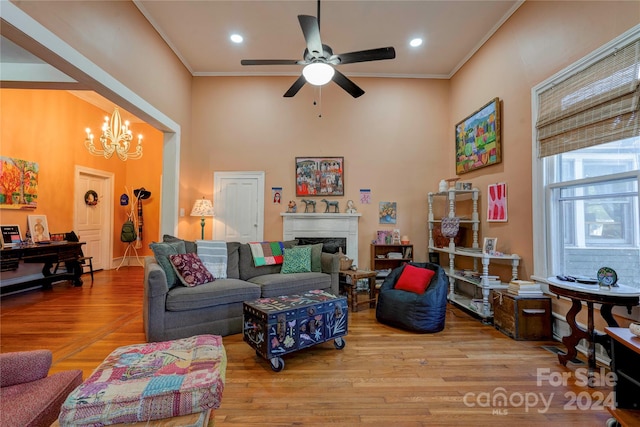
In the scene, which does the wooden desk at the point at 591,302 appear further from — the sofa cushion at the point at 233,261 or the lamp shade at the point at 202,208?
the lamp shade at the point at 202,208

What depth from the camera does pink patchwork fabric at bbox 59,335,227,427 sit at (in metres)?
1.09

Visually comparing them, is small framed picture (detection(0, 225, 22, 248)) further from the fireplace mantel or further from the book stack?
the book stack

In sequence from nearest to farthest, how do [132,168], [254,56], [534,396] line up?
1. [534,396]
2. [254,56]
3. [132,168]

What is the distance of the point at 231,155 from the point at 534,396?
5132 mm

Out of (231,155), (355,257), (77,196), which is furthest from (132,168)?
(355,257)

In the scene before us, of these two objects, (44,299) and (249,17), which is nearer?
(249,17)

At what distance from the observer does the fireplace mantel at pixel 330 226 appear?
513 cm

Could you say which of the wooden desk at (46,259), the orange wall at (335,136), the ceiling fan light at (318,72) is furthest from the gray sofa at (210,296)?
the wooden desk at (46,259)

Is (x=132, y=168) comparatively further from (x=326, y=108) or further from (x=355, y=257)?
(x=355, y=257)

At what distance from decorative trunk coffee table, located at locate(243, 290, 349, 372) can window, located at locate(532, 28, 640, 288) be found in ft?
7.70

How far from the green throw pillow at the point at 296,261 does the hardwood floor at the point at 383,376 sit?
95cm

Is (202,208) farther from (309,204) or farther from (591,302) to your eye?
(591,302)

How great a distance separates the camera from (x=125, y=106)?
342 cm

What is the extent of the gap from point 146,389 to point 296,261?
2797 millimetres
